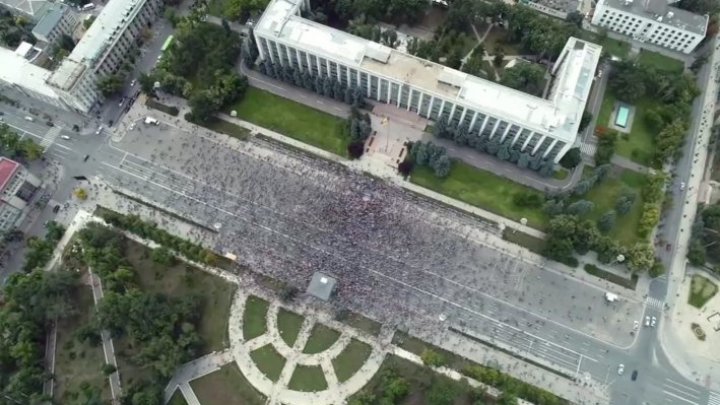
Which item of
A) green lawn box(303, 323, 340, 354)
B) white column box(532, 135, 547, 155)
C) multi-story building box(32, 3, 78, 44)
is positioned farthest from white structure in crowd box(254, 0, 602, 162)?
green lawn box(303, 323, 340, 354)

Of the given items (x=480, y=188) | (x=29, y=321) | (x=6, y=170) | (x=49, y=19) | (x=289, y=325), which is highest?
(x=49, y=19)

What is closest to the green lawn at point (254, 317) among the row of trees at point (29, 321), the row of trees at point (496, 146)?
the row of trees at point (29, 321)

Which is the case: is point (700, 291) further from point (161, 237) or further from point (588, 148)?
point (161, 237)

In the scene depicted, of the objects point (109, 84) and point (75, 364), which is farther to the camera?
point (109, 84)

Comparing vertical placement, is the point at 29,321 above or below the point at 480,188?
below

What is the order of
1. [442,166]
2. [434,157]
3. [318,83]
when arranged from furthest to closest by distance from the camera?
[318,83] < [434,157] < [442,166]

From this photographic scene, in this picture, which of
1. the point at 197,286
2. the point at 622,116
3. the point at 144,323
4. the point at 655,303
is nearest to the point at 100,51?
the point at 197,286
